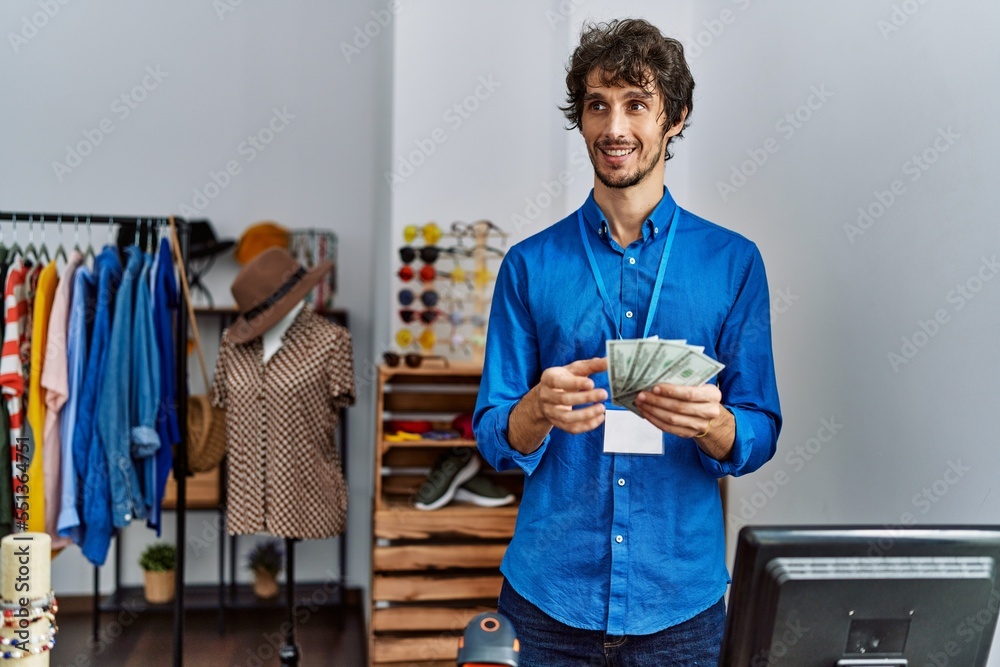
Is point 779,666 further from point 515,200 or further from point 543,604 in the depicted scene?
point 515,200

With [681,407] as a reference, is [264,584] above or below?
below

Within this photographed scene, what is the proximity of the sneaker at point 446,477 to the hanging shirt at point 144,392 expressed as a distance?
0.96 m

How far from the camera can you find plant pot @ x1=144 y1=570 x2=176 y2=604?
4520 millimetres

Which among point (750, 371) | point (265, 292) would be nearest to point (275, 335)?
point (265, 292)

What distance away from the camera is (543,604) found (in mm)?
1681

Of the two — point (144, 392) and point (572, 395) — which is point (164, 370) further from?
point (572, 395)

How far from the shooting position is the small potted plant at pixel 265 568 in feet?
15.4

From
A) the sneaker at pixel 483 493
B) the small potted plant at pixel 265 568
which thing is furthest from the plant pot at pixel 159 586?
the sneaker at pixel 483 493

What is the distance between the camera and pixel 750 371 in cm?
168

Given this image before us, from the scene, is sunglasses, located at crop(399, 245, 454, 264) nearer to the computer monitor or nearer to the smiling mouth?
the smiling mouth

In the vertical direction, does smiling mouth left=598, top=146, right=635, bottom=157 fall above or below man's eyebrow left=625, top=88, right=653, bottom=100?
below

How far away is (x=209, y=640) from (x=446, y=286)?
→ 6.73 ft

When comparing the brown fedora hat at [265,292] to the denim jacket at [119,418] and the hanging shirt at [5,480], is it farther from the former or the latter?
the hanging shirt at [5,480]

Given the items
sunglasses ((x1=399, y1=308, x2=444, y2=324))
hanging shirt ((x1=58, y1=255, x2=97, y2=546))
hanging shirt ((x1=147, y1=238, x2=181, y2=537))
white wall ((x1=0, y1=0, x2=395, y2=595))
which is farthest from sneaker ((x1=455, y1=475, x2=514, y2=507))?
hanging shirt ((x1=58, y1=255, x2=97, y2=546))
